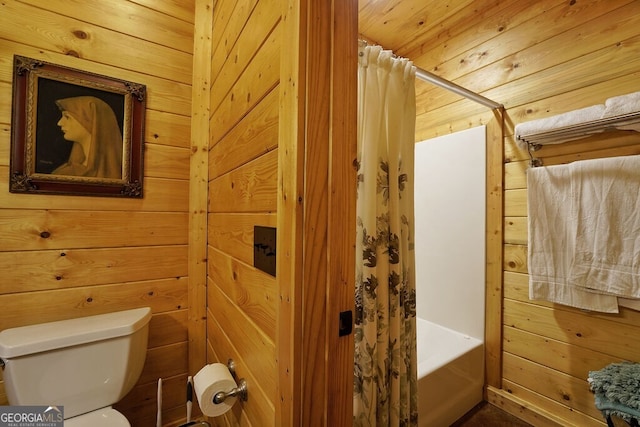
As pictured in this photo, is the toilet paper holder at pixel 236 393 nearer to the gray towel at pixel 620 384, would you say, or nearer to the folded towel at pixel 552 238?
the gray towel at pixel 620 384

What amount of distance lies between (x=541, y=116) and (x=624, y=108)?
383 millimetres

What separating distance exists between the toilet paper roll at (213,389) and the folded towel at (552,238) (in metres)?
1.49

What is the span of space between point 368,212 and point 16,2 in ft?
5.58

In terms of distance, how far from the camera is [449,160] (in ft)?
6.11

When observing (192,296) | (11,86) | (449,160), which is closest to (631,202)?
(449,160)

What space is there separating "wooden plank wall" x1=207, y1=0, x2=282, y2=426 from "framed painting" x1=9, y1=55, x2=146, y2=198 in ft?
1.33

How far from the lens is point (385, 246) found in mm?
1062

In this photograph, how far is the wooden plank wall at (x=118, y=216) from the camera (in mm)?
1136

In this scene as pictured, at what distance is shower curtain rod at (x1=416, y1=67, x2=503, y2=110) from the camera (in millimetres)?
1277

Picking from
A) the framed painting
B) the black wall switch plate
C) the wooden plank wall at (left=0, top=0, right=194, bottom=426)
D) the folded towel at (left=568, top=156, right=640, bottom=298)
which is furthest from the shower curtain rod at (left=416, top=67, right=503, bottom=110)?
the framed painting

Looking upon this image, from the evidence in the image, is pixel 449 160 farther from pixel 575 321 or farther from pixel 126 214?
pixel 126 214

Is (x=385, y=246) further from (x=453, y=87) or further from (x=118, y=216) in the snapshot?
(x=118, y=216)

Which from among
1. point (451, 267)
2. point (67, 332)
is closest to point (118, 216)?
point (67, 332)

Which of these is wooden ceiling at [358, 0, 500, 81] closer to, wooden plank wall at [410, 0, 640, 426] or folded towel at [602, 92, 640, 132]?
wooden plank wall at [410, 0, 640, 426]
